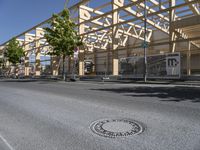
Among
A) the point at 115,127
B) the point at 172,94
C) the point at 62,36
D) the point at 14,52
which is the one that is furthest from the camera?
the point at 14,52

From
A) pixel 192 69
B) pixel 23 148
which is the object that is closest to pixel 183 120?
pixel 23 148

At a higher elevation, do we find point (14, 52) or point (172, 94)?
point (14, 52)

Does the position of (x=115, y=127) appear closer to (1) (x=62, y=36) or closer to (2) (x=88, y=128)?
(2) (x=88, y=128)

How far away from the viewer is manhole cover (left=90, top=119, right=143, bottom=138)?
4262 mm

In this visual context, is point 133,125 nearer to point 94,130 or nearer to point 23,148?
point 94,130

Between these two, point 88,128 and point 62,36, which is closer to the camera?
point 88,128

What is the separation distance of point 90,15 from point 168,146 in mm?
31316

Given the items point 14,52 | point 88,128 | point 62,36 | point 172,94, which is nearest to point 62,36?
point 62,36

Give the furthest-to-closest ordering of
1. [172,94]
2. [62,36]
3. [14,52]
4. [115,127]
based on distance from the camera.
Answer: [14,52], [62,36], [172,94], [115,127]

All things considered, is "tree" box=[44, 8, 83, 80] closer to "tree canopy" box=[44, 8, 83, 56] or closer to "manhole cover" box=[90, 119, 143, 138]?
"tree canopy" box=[44, 8, 83, 56]

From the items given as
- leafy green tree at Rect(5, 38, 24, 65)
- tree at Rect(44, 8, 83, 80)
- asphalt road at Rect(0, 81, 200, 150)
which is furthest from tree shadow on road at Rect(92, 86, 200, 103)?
leafy green tree at Rect(5, 38, 24, 65)

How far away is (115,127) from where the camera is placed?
4.64 metres

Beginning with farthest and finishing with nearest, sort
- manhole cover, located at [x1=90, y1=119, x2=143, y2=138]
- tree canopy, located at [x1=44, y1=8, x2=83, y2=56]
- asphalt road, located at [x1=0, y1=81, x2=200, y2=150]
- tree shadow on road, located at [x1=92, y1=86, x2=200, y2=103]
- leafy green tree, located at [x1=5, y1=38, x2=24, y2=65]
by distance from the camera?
leafy green tree, located at [x1=5, y1=38, x2=24, y2=65] → tree canopy, located at [x1=44, y1=8, x2=83, y2=56] → tree shadow on road, located at [x1=92, y1=86, x2=200, y2=103] → manhole cover, located at [x1=90, y1=119, x2=143, y2=138] → asphalt road, located at [x1=0, y1=81, x2=200, y2=150]

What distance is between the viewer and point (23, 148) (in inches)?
144
